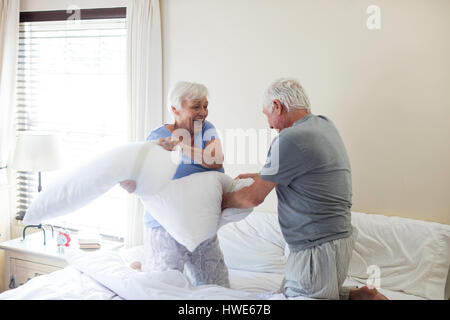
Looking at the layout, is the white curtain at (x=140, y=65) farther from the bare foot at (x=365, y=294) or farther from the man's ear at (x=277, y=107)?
the bare foot at (x=365, y=294)

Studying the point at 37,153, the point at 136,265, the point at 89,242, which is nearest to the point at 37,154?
the point at 37,153

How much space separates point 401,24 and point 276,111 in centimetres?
52

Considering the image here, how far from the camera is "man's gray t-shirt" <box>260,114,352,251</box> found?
118 cm

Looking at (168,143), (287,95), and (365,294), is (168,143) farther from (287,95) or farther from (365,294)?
(365,294)

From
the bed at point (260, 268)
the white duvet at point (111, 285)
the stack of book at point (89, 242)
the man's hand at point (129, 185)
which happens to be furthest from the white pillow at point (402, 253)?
the stack of book at point (89, 242)

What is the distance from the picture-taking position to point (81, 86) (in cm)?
151

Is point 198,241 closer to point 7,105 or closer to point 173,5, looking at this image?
point 173,5

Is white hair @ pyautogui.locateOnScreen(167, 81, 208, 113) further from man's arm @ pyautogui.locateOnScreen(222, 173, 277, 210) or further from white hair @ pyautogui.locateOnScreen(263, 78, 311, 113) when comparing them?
man's arm @ pyautogui.locateOnScreen(222, 173, 277, 210)

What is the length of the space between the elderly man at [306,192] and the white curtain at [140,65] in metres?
0.40

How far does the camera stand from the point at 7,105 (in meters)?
1.79

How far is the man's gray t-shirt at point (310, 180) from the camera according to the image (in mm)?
1178

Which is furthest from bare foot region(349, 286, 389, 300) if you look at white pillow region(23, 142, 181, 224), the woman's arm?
white pillow region(23, 142, 181, 224)

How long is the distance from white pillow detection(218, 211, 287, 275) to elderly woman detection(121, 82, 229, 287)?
88 millimetres
